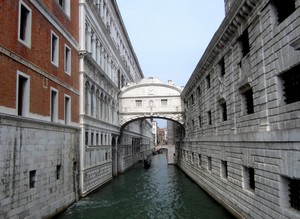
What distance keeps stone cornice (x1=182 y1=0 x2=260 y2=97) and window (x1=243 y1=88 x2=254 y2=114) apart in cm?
259

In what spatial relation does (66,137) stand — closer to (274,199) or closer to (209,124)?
(209,124)

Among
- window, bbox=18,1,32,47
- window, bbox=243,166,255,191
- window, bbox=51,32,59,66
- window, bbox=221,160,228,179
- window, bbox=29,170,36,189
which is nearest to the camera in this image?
window, bbox=18,1,32,47

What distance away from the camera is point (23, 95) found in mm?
10148

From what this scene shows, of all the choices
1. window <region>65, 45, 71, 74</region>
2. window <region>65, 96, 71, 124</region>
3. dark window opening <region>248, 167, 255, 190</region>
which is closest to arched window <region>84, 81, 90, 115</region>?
window <region>65, 96, 71, 124</region>

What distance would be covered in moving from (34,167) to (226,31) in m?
9.32

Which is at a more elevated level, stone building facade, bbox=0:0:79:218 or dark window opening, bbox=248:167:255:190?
stone building facade, bbox=0:0:79:218

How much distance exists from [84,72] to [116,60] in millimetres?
11666

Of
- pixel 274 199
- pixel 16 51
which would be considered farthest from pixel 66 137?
pixel 274 199

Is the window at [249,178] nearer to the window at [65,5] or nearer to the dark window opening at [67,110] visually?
the dark window opening at [67,110]

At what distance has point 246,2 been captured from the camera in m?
9.67

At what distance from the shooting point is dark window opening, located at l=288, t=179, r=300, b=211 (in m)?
7.30

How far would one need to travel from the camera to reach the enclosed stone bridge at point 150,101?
28.8 meters

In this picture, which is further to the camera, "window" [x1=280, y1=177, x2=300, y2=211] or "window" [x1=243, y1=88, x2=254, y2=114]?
"window" [x1=243, y1=88, x2=254, y2=114]

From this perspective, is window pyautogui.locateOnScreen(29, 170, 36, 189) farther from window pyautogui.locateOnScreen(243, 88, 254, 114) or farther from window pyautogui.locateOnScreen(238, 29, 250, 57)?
window pyautogui.locateOnScreen(238, 29, 250, 57)
